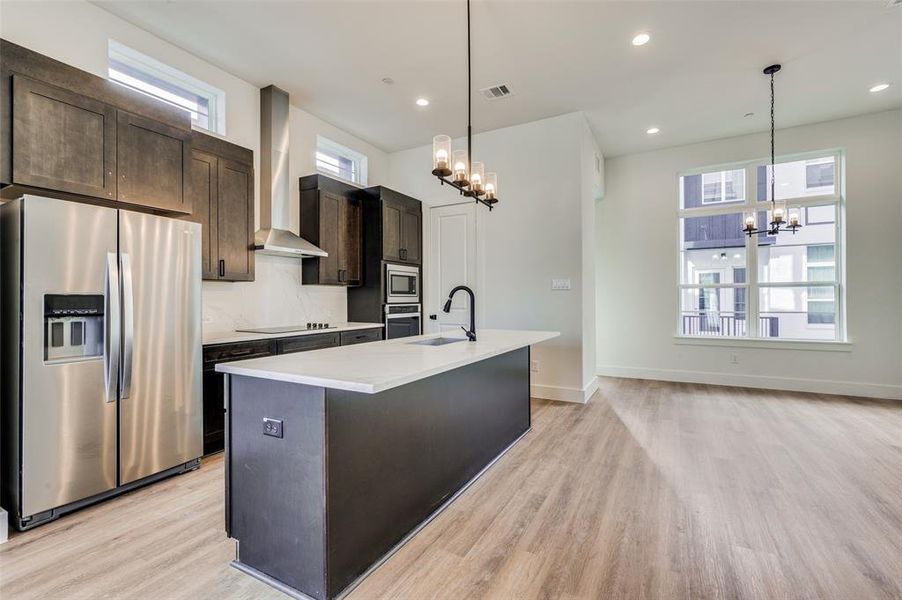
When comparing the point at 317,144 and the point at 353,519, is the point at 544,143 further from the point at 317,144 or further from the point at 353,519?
the point at 353,519

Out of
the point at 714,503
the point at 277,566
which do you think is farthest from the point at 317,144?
the point at 714,503

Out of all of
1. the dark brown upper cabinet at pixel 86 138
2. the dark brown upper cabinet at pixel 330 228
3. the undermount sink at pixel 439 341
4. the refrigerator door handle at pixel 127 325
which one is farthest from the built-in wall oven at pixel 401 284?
the refrigerator door handle at pixel 127 325

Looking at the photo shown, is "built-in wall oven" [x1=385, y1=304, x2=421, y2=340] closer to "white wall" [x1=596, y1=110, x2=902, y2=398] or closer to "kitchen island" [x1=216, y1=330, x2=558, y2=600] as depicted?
"kitchen island" [x1=216, y1=330, x2=558, y2=600]

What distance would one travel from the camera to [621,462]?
294cm

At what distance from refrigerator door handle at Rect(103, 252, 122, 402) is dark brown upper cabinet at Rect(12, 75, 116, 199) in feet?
1.77

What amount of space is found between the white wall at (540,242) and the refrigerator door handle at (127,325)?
3621 millimetres

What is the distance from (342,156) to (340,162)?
0.26 ft

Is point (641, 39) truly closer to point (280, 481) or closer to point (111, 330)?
point (280, 481)

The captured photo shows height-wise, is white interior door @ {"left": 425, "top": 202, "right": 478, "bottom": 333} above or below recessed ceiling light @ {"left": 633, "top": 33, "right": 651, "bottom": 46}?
below

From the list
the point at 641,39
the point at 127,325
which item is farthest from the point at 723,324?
the point at 127,325

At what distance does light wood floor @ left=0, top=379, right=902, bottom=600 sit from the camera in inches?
64.9

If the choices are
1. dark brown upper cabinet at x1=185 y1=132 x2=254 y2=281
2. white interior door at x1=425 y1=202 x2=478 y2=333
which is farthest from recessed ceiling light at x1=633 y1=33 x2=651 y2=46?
dark brown upper cabinet at x1=185 y1=132 x2=254 y2=281

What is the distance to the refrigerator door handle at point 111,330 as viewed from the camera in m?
2.30

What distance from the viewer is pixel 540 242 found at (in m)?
4.80
